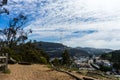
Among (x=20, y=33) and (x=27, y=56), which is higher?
(x=20, y=33)

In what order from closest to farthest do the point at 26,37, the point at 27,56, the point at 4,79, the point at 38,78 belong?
the point at 4,79 → the point at 38,78 → the point at 27,56 → the point at 26,37

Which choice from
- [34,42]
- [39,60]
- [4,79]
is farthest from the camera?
[34,42]

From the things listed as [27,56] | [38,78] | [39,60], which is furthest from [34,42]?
[38,78]

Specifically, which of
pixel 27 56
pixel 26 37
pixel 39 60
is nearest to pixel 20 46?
pixel 26 37

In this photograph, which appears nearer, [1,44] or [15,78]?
[15,78]

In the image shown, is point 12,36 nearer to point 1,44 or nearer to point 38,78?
point 1,44

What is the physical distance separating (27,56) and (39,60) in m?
4.31

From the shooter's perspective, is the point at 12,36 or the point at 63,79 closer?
the point at 63,79

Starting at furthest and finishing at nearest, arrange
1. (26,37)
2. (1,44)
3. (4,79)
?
(26,37) → (1,44) → (4,79)

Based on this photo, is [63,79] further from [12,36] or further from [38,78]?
[12,36]

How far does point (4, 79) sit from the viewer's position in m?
16.1

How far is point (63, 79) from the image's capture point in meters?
16.8

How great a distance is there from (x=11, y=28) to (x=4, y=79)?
Answer: 37.2m

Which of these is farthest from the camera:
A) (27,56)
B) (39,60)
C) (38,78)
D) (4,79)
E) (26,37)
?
(26,37)
